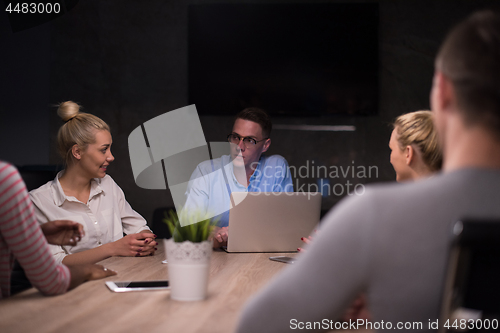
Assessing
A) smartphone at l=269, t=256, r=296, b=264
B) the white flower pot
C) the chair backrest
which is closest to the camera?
the chair backrest

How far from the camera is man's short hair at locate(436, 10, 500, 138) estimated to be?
0.58 m

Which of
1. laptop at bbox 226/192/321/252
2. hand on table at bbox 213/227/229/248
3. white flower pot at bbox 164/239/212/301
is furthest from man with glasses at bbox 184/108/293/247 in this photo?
white flower pot at bbox 164/239/212/301

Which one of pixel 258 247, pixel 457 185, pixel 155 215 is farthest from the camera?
pixel 155 215

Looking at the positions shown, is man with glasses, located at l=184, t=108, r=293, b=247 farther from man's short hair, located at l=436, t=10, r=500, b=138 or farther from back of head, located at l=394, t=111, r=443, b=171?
man's short hair, located at l=436, t=10, r=500, b=138

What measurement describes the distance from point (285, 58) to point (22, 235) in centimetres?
305

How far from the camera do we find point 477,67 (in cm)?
58

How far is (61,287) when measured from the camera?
3.72 ft

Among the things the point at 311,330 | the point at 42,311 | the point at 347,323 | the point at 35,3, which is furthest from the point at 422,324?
the point at 35,3

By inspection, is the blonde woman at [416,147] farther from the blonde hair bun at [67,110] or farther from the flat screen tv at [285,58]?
the flat screen tv at [285,58]

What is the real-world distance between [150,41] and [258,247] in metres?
2.50

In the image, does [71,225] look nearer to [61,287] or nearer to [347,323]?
[61,287]

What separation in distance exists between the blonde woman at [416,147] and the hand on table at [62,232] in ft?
4.32

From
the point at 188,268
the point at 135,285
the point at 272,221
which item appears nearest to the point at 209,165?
the point at 272,221

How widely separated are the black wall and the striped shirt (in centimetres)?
266
